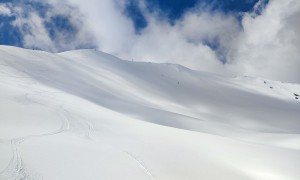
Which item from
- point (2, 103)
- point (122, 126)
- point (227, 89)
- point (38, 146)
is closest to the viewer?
point (38, 146)

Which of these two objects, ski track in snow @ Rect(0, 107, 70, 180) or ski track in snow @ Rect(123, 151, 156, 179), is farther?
ski track in snow @ Rect(123, 151, 156, 179)

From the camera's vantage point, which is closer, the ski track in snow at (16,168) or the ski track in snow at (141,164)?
the ski track in snow at (16,168)

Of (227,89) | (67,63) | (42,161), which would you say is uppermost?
(227,89)

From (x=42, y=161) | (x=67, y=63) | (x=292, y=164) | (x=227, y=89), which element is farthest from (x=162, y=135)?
(x=227, y=89)

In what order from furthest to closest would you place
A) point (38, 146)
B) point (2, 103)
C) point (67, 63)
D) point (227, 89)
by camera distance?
point (227, 89) < point (67, 63) < point (2, 103) < point (38, 146)

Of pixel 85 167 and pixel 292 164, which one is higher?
pixel 292 164

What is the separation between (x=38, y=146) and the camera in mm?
11609

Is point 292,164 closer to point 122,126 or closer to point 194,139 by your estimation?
point 194,139

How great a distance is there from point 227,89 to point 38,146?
92.2 metres

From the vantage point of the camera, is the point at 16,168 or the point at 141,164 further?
the point at 141,164

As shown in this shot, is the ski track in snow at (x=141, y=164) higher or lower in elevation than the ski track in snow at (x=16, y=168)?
higher

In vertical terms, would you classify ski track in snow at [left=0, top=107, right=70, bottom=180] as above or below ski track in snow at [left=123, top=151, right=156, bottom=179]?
below

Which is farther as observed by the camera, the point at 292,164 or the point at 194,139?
the point at 194,139

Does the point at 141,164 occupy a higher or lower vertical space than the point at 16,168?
higher
